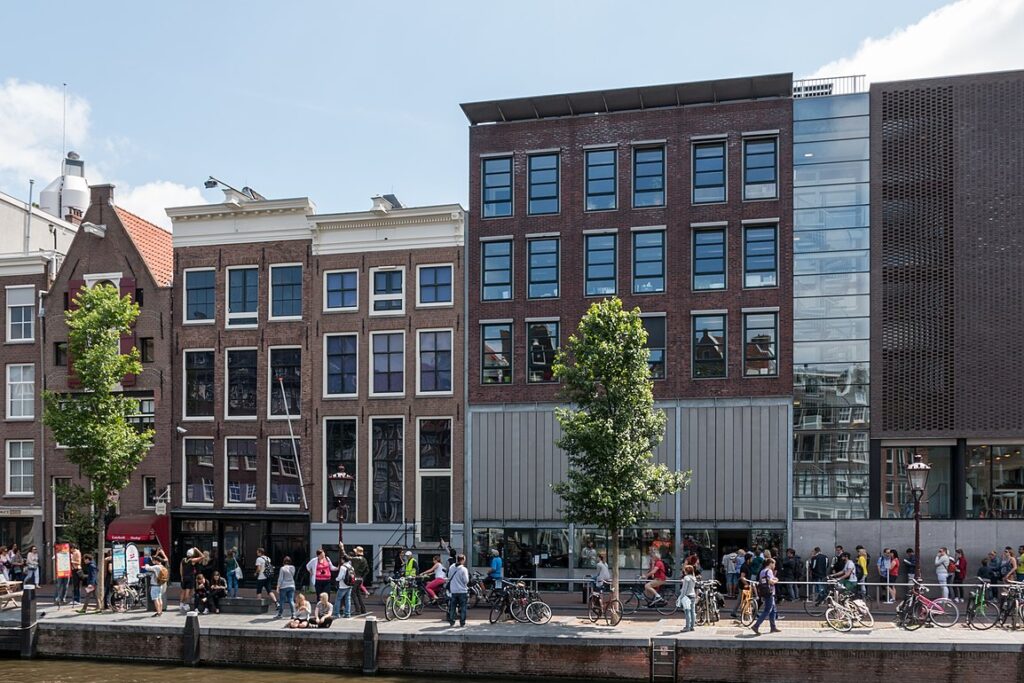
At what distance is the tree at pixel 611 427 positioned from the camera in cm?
2708

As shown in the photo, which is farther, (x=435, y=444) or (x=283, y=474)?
(x=283, y=474)

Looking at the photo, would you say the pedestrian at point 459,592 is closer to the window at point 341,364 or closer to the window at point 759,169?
the window at point 341,364

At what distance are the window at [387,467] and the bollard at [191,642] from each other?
11391 mm

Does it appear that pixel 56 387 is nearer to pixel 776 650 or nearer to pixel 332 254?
pixel 332 254

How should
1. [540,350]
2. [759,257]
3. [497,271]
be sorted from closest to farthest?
[759,257] < [540,350] < [497,271]

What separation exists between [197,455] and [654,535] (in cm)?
1757

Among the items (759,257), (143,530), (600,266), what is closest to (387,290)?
(600,266)

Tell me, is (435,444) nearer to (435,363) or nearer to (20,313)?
(435,363)

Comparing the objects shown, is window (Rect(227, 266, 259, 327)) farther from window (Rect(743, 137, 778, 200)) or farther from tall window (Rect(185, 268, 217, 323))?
window (Rect(743, 137, 778, 200))

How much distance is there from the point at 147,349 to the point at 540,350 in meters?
15.7

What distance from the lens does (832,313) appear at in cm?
3459

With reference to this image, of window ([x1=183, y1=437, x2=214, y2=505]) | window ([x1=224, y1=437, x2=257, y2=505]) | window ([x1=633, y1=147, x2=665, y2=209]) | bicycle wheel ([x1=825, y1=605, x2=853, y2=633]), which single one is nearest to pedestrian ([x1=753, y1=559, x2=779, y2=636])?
bicycle wheel ([x1=825, y1=605, x2=853, y2=633])

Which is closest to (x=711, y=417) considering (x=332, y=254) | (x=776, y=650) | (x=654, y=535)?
(x=654, y=535)

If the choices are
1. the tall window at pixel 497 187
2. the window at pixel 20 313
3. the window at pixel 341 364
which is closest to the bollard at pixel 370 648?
the window at pixel 341 364
